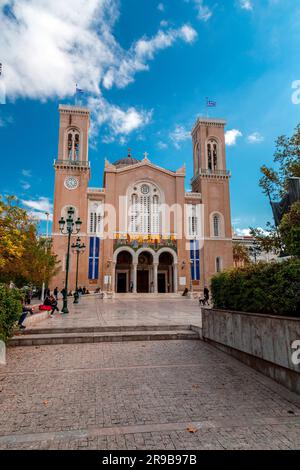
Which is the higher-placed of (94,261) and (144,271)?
(94,261)

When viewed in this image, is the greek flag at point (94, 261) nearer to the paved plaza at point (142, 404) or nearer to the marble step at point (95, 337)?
the marble step at point (95, 337)

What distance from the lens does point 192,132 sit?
46250mm

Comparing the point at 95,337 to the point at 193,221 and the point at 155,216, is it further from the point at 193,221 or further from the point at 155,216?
the point at 193,221

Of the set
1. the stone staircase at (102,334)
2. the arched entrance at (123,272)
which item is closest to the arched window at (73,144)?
the arched entrance at (123,272)

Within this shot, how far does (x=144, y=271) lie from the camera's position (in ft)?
130

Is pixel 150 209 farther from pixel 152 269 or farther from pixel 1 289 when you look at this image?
pixel 1 289

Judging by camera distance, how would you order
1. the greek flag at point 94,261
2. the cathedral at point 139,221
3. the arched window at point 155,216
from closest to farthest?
the greek flag at point 94,261 < the cathedral at point 139,221 < the arched window at point 155,216

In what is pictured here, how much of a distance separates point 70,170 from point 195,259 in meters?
19.3

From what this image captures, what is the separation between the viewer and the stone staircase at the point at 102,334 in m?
7.23

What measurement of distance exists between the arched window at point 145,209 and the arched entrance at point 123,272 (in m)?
4.00

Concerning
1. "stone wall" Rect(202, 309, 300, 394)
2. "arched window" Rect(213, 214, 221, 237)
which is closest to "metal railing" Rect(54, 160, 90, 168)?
"arched window" Rect(213, 214, 221, 237)

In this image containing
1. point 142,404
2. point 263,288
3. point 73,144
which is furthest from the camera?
point 73,144

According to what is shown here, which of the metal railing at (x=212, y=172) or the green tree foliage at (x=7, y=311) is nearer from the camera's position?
the green tree foliage at (x=7, y=311)

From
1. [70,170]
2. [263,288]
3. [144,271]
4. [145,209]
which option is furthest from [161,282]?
[263,288]
